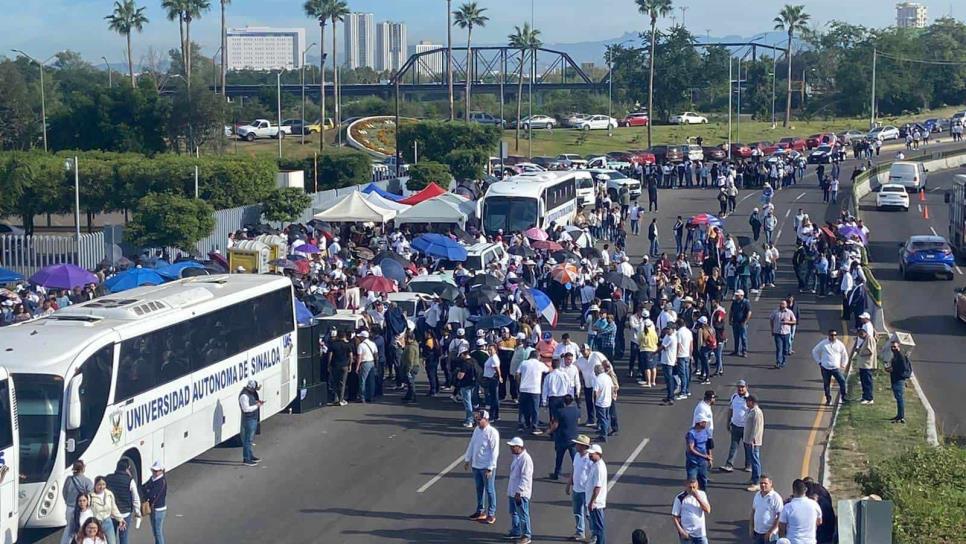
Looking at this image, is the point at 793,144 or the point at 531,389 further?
the point at 793,144

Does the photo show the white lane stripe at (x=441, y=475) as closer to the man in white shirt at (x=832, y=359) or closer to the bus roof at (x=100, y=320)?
the bus roof at (x=100, y=320)

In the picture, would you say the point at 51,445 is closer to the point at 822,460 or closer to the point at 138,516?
the point at 138,516

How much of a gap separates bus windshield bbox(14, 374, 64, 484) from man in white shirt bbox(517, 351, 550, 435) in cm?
764

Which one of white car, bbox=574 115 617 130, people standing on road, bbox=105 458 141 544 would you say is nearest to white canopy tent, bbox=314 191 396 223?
people standing on road, bbox=105 458 141 544

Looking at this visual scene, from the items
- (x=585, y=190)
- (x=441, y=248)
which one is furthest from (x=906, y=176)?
(x=441, y=248)

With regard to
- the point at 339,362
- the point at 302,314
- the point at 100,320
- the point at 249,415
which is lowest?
the point at 249,415

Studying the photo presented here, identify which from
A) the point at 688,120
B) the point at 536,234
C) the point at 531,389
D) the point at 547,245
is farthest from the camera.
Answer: the point at 688,120

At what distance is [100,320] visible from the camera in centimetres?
1616

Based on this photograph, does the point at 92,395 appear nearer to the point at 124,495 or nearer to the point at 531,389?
the point at 124,495

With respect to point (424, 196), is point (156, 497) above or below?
below

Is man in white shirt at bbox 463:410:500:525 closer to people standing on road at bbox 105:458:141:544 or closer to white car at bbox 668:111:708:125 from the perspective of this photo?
people standing on road at bbox 105:458:141:544

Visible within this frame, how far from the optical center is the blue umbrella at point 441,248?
32.3 m

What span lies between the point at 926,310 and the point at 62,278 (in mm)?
21304

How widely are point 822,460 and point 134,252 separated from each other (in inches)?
933
